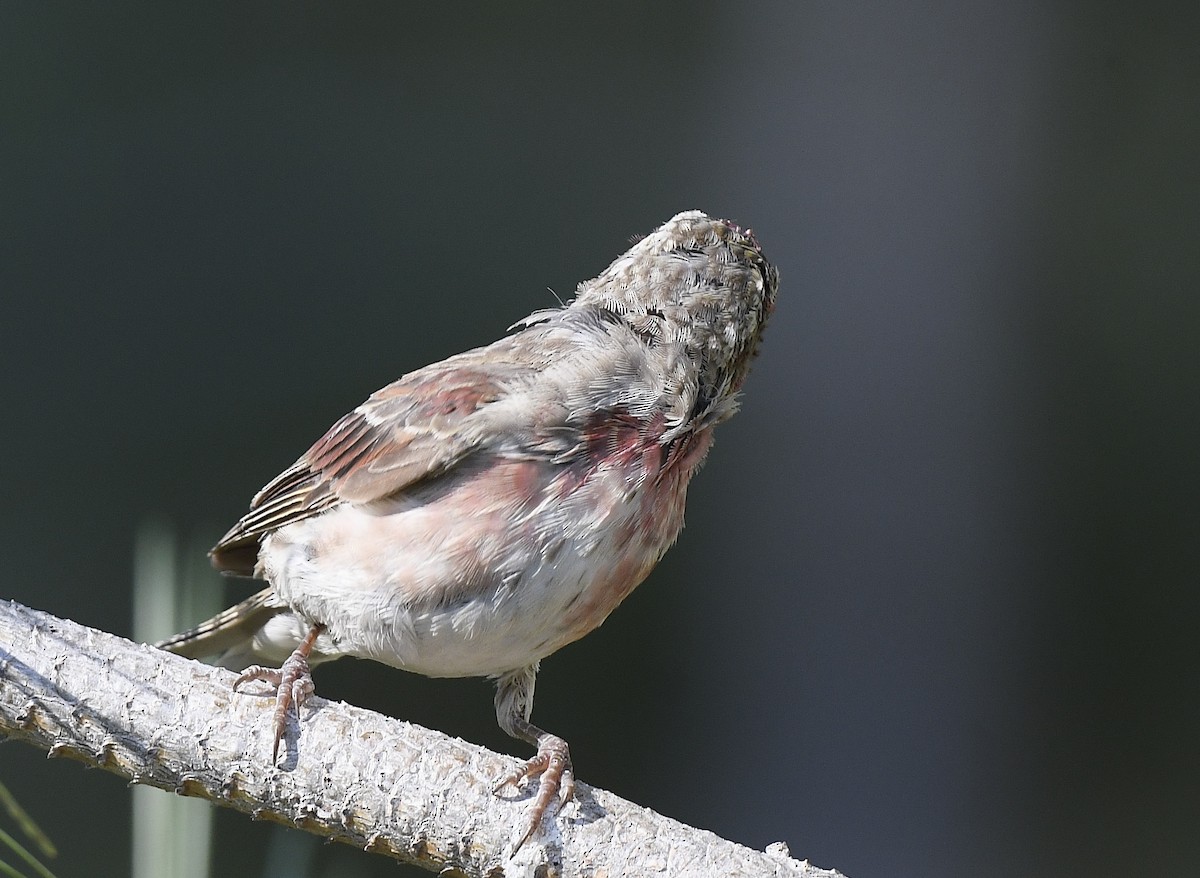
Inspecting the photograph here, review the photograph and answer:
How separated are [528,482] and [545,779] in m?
0.52

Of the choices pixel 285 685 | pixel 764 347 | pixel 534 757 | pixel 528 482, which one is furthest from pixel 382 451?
pixel 764 347

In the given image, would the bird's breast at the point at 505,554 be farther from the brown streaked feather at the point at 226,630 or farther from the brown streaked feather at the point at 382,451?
the brown streaked feather at the point at 226,630

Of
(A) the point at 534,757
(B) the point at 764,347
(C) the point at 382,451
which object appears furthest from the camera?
(B) the point at 764,347

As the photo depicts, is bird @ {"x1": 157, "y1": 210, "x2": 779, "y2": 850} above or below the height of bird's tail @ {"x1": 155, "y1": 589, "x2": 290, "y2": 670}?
above

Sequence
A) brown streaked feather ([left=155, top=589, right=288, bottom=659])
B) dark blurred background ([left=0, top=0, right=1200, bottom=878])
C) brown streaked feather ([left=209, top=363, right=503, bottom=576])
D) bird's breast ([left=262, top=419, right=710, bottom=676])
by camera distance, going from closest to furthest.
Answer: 1. bird's breast ([left=262, top=419, right=710, bottom=676])
2. brown streaked feather ([left=209, top=363, right=503, bottom=576])
3. brown streaked feather ([left=155, top=589, right=288, bottom=659])
4. dark blurred background ([left=0, top=0, right=1200, bottom=878])

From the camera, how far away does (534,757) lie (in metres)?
2.13

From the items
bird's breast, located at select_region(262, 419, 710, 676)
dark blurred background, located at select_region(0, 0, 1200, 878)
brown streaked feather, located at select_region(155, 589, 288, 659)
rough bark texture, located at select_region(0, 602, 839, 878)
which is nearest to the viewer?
rough bark texture, located at select_region(0, 602, 839, 878)

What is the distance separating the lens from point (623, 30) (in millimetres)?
4801

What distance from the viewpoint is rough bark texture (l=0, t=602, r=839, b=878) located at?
193 centimetres

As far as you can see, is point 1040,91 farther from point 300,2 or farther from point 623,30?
point 300,2

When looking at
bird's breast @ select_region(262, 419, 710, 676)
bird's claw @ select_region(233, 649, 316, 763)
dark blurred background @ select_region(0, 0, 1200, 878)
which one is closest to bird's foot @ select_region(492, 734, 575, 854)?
bird's breast @ select_region(262, 419, 710, 676)

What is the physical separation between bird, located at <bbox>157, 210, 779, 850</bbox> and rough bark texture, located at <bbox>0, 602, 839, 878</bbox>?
0.05 metres

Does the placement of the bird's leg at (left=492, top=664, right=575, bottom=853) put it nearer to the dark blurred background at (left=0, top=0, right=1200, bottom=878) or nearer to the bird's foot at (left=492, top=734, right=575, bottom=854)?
the bird's foot at (left=492, top=734, right=575, bottom=854)

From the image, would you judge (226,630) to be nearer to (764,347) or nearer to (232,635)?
(232,635)
